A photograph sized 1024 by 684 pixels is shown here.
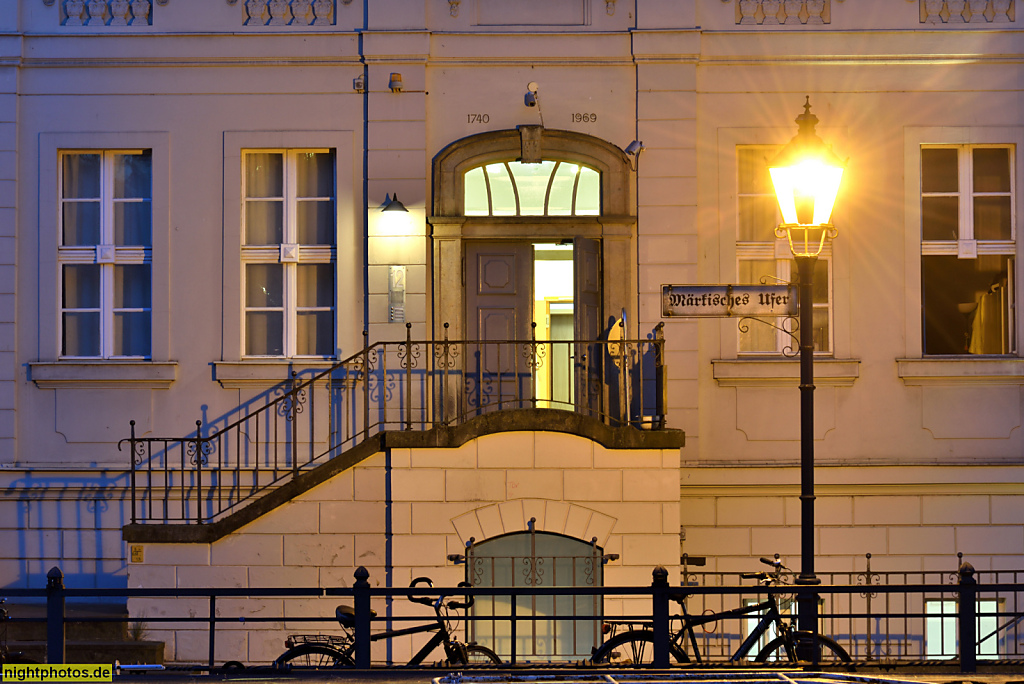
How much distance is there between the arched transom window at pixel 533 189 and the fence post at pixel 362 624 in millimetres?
5062

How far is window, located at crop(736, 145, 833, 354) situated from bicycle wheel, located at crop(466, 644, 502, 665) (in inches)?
182

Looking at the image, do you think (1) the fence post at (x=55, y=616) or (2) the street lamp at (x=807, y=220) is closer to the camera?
(2) the street lamp at (x=807, y=220)

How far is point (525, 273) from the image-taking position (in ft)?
39.0

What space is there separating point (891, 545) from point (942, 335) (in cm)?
245

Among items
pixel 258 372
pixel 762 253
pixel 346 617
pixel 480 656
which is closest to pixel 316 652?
pixel 346 617

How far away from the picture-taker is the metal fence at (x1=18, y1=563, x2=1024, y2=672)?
801cm

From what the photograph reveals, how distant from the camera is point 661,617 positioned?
816 cm

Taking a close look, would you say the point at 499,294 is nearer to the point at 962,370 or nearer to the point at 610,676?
the point at 962,370

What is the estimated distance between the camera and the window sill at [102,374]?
11664mm

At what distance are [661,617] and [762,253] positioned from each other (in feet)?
17.1

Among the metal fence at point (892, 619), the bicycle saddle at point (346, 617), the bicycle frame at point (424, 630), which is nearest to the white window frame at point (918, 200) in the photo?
the metal fence at point (892, 619)

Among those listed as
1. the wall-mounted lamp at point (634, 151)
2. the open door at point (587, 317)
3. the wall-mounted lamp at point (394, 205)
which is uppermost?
the wall-mounted lamp at point (634, 151)

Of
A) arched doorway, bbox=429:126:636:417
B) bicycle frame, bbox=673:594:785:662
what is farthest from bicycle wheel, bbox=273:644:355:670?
arched doorway, bbox=429:126:636:417

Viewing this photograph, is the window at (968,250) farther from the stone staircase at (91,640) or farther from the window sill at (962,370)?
the stone staircase at (91,640)
